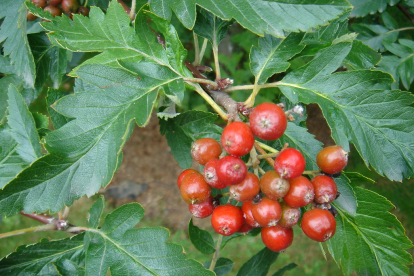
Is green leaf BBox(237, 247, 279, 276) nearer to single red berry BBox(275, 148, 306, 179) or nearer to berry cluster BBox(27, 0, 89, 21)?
single red berry BBox(275, 148, 306, 179)

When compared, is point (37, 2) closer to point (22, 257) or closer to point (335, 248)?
point (22, 257)

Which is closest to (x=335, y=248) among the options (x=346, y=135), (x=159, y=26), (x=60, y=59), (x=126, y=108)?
(x=346, y=135)

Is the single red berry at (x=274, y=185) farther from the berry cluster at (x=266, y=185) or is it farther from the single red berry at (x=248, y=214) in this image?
the single red berry at (x=248, y=214)

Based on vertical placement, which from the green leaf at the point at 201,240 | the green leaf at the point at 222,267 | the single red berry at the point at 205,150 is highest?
the single red berry at the point at 205,150

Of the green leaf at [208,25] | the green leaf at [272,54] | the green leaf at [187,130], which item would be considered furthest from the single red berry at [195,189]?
the green leaf at [208,25]

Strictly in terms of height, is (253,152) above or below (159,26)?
below

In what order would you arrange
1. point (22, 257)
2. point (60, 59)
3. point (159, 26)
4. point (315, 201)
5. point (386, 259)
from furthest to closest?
point (60, 59), point (22, 257), point (386, 259), point (159, 26), point (315, 201)
